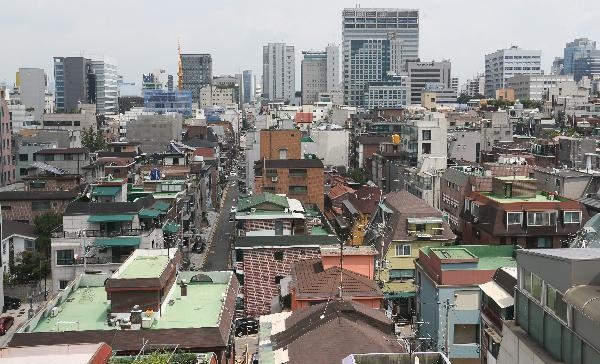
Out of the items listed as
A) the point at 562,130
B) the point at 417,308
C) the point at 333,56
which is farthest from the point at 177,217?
the point at 333,56

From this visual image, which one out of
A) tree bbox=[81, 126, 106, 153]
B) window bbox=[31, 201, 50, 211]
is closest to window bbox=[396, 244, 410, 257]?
window bbox=[31, 201, 50, 211]

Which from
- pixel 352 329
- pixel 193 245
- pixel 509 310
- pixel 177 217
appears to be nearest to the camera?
pixel 352 329

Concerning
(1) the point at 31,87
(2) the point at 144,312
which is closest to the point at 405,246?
(2) the point at 144,312

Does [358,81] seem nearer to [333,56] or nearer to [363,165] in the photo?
[333,56]

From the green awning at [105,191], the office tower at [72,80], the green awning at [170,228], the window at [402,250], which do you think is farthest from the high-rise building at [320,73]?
the window at [402,250]

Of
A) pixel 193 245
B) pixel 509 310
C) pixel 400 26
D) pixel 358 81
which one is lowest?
pixel 193 245

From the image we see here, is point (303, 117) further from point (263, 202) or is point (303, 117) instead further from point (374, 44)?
point (374, 44)
